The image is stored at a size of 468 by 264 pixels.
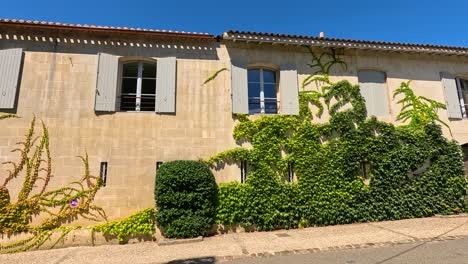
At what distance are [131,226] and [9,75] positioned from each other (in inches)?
207

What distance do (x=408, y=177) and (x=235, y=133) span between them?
5.65 m

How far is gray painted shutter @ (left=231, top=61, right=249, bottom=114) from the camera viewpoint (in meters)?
8.66

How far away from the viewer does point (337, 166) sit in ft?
28.5

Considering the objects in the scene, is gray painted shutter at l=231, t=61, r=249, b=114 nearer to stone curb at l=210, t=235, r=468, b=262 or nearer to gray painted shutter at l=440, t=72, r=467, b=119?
stone curb at l=210, t=235, r=468, b=262

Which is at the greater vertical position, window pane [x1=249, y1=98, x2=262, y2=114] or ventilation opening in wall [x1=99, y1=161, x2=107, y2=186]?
window pane [x1=249, y1=98, x2=262, y2=114]

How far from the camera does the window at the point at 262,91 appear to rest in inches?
359

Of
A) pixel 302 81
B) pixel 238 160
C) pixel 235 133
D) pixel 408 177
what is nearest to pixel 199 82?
pixel 235 133

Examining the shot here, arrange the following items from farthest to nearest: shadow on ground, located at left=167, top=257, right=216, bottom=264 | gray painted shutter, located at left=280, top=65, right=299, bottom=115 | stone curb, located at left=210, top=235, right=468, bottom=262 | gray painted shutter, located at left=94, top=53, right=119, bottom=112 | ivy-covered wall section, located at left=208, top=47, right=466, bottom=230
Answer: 1. gray painted shutter, located at left=280, top=65, right=299, bottom=115
2. ivy-covered wall section, located at left=208, top=47, right=466, bottom=230
3. gray painted shutter, located at left=94, top=53, right=119, bottom=112
4. stone curb, located at left=210, top=235, right=468, bottom=262
5. shadow on ground, located at left=167, top=257, right=216, bottom=264

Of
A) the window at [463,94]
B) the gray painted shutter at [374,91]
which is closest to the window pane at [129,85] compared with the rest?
the gray painted shutter at [374,91]

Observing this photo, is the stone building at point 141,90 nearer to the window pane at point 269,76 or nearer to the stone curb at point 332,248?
the window pane at point 269,76

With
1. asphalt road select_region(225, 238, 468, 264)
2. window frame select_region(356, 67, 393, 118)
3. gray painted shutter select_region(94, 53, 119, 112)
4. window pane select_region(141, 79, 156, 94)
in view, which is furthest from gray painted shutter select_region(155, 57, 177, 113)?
window frame select_region(356, 67, 393, 118)

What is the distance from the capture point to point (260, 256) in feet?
18.2

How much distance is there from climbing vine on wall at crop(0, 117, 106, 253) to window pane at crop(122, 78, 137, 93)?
7.45ft

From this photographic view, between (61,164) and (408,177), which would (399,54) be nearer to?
(408,177)
